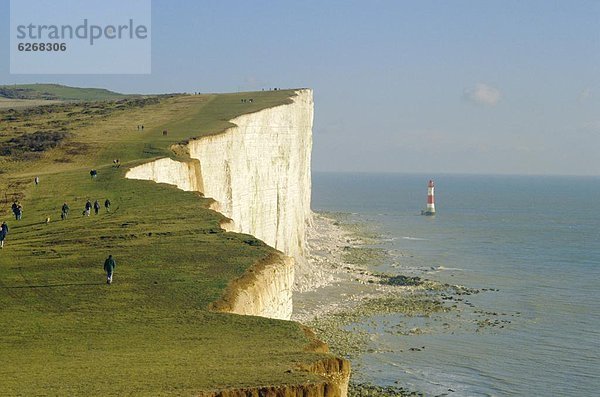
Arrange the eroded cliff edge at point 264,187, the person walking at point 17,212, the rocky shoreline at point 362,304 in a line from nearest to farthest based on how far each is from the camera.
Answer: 1. the eroded cliff edge at point 264,187
2. the person walking at point 17,212
3. the rocky shoreline at point 362,304

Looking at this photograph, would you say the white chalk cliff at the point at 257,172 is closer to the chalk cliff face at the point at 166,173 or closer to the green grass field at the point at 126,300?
the chalk cliff face at the point at 166,173

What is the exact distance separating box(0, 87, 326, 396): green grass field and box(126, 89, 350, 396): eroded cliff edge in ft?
1.76

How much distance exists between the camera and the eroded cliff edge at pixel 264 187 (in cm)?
2097

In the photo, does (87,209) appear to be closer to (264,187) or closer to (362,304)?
(362,304)

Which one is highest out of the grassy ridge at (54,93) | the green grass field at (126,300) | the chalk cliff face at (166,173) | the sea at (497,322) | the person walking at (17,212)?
the grassy ridge at (54,93)

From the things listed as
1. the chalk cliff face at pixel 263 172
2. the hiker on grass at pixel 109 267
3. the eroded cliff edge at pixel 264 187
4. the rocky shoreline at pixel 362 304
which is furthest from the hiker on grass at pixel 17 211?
the rocky shoreline at pixel 362 304

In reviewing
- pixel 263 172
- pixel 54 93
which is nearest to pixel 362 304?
pixel 263 172

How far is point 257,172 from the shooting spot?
185 feet

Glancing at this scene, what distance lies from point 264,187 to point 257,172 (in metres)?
1.68

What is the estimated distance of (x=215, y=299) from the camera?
824 inches

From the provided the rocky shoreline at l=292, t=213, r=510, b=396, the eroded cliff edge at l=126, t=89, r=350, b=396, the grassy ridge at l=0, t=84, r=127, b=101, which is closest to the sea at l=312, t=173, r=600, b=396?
the rocky shoreline at l=292, t=213, r=510, b=396

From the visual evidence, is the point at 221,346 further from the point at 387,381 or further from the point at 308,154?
the point at 308,154

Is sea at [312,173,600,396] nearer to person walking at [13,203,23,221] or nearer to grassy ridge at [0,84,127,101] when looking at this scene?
person walking at [13,203,23,221]

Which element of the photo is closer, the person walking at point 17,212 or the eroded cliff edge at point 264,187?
the eroded cliff edge at point 264,187
